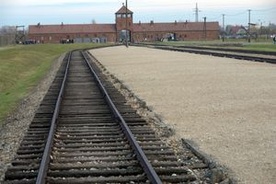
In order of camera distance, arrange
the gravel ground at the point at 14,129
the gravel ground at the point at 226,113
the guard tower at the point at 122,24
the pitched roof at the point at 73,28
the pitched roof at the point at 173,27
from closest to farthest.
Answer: the gravel ground at the point at 226,113, the gravel ground at the point at 14,129, the guard tower at the point at 122,24, the pitched roof at the point at 73,28, the pitched roof at the point at 173,27

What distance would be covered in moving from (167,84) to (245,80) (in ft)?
12.0

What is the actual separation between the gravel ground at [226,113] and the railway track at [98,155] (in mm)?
756

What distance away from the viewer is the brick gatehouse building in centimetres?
16788

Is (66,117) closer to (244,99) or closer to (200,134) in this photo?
(200,134)

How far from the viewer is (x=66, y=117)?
1417 centimetres

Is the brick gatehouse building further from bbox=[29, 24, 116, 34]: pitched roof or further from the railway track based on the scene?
the railway track

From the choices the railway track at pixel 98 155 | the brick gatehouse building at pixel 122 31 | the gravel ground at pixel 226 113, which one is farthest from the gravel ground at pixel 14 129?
the brick gatehouse building at pixel 122 31

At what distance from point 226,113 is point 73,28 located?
521 ft

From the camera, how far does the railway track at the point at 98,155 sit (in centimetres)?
793

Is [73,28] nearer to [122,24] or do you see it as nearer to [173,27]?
[122,24]

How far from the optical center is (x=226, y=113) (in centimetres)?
1478

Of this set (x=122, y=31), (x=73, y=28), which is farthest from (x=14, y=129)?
(x=73, y=28)

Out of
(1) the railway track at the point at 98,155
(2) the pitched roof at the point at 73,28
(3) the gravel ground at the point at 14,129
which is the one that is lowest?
(3) the gravel ground at the point at 14,129

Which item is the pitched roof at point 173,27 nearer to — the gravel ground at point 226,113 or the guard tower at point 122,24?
the guard tower at point 122,24
